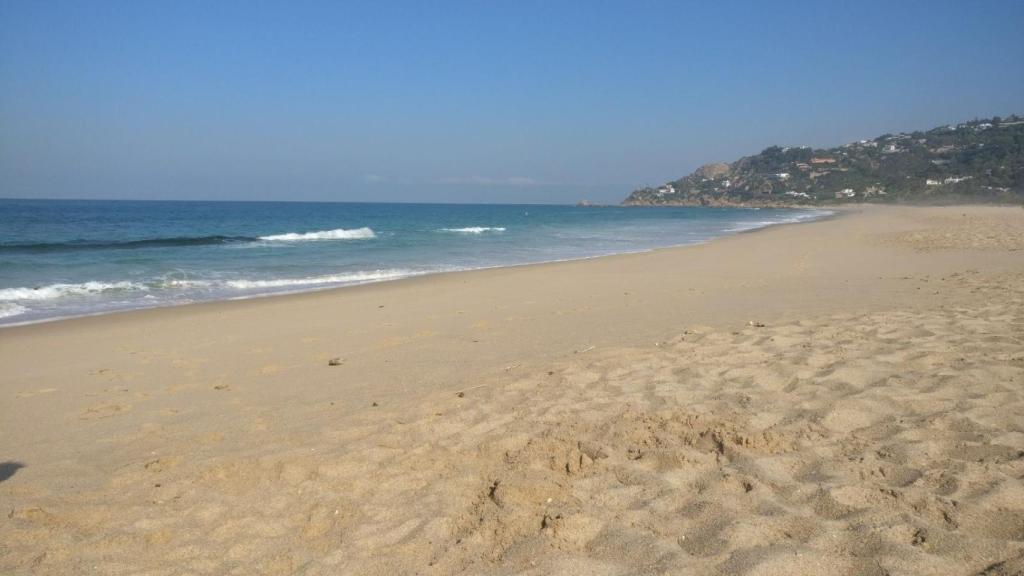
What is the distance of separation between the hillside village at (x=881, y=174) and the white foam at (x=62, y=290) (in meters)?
60.1

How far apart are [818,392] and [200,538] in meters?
3.56

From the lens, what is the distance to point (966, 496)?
8.24 feet

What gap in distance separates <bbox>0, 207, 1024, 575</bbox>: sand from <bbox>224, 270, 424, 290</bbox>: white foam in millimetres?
5778

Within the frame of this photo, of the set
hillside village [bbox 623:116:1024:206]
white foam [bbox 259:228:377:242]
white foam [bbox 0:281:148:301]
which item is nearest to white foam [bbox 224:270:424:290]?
white foam [bbox 0:281:148:301]

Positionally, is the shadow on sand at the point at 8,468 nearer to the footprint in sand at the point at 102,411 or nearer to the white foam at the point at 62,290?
the footprint in sand at the point at 102,411

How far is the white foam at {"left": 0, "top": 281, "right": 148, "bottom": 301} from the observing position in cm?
1066

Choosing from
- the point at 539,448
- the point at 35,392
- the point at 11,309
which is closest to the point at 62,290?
the point at 11,309

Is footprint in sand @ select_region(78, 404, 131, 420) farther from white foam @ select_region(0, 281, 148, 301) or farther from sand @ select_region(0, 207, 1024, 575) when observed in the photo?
white foam @ select_region(0, 281, 148, 301)

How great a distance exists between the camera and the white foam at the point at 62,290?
35.0 feet

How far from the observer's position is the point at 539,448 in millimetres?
3334

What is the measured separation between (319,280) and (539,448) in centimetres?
1123

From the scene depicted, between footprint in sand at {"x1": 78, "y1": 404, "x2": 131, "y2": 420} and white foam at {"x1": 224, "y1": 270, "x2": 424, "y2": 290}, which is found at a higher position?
white foam at {"x1": 224, "y1": 270, "x2": 424, "y2": 290}

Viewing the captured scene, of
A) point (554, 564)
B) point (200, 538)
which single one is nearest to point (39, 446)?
point (200, 538)

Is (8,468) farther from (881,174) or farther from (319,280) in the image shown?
(881,174)
